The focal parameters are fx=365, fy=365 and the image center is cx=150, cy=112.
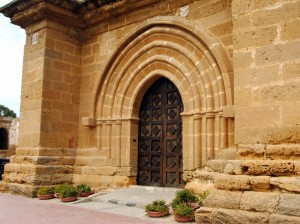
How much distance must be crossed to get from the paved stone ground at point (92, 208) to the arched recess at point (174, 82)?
836 mm

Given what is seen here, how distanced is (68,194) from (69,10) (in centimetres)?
421

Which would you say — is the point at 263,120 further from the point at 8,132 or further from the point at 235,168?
the point at 8,132

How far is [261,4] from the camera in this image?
4.77 meters

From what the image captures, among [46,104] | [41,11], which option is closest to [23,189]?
[46,104]

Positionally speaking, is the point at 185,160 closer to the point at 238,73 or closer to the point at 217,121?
the point at 217,121

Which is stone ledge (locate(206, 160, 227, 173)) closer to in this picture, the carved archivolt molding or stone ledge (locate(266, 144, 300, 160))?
the carved archivolt molding

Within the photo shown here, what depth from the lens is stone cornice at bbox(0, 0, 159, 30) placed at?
8031 mm

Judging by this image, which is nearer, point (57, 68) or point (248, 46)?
point (248, 46)

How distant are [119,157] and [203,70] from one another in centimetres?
264

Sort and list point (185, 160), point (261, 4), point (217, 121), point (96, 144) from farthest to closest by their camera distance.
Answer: point (96, 144)
point (185, 160)
point (217, 121)
point (261, 4)

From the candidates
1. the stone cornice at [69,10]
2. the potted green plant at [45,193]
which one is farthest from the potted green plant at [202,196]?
the stone cornice at [69,10]

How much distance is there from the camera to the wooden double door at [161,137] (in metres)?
7.30

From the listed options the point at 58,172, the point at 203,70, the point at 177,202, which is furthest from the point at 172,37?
the point at 58,172

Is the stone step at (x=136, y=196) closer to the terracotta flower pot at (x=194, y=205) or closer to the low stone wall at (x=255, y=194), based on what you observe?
the terracotta flower pot at (x=194, y=205)
